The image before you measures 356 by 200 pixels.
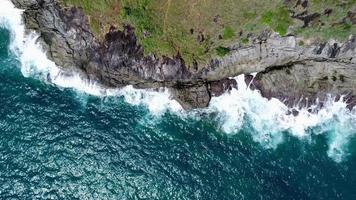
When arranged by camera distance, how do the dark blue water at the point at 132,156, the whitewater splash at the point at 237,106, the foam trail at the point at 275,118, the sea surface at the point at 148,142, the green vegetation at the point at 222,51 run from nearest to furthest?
the dark blue water at the point at 132,156 < the sea surface at the point at 148,142 < the green vegetation at the point at 222,51 < the whitewater splash at the point at 237,106 < the foam trail at the point at 275,118

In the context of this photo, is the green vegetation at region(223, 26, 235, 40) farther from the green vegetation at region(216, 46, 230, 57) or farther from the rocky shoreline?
the rocky shoreline

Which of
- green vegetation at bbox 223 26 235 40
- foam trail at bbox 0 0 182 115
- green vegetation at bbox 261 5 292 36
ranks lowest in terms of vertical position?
foam trail at bbox 0 0 182 115

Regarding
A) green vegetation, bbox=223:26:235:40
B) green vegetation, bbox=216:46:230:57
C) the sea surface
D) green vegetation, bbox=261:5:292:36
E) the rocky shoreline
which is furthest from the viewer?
the rocky shoreline

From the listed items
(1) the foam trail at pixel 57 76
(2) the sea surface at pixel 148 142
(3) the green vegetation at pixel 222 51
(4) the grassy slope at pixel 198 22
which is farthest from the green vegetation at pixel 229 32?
(1) the foam trail at pixel 57 76

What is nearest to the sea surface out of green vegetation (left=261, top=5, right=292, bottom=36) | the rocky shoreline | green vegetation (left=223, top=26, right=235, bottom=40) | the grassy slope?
the rocky shoreline

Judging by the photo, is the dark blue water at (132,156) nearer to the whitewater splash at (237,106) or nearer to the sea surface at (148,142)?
the sea surface at (148,142)

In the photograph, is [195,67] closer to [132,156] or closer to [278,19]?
[278,19]
